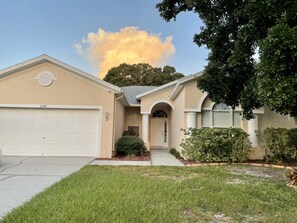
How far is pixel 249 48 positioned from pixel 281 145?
24.2 feet

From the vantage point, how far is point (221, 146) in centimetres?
1228

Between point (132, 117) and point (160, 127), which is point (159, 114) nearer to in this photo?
point (160, 127)

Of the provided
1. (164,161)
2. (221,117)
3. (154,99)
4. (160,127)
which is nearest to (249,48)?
(164,161)

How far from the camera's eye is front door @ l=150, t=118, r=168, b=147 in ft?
67.0

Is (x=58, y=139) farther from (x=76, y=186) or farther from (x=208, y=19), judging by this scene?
(x=208, y=19)

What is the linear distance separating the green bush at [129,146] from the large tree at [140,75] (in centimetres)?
2416

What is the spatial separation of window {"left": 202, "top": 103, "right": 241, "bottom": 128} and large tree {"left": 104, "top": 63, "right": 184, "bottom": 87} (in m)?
24.0

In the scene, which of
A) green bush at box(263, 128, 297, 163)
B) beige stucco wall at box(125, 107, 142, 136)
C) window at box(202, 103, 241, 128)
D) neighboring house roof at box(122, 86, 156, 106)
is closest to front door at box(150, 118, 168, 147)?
beige stucco wall at box(125, 107, 142, 136)

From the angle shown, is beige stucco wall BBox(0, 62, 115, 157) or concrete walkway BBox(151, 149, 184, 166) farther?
beige stucco wall BBox(0, 62, 115, 157)

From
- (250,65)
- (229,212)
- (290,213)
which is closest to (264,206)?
(290,213)

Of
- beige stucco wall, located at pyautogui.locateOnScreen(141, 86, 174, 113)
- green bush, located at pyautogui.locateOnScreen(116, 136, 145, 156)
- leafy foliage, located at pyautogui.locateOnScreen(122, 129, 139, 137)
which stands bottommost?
green bush, located at pyautogui.locateOnScreen(116, 136, 145, 156)

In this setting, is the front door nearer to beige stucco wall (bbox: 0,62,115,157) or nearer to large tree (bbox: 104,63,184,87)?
beige stucco wall (bbox: 0,62,115,157)

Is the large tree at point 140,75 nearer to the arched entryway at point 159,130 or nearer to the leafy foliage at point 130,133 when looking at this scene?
the arched entryway at point 159,130

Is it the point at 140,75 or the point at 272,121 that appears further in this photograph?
the point at 140,75
